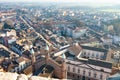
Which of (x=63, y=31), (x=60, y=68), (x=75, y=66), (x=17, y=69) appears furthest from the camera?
(x=63, y=31)

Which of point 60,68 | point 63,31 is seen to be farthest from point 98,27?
point 60,68

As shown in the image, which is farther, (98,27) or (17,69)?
(98,27)

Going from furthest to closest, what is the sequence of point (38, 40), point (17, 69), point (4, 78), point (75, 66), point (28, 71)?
1. point (38, 40)
2. point (17, 69)
3. point (75, 66)
4. point (28, 71)
5. point (4, 78)

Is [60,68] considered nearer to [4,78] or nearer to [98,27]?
[4,78]

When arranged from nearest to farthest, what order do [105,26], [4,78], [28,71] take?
[4,78] → [28,71] → [105,26]

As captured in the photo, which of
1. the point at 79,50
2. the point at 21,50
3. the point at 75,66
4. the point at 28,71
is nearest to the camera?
the point at 28,71

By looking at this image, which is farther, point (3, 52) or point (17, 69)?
point (3, 52)

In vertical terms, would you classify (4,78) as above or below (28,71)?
above

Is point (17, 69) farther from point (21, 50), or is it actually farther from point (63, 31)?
point (63, 31)

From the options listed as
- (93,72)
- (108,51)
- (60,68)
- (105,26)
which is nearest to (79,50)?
(108,51)
